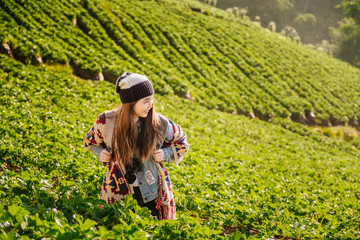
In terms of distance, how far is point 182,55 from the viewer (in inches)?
781

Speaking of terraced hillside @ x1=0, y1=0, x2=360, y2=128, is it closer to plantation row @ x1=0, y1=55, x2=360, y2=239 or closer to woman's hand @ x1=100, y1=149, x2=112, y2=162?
plantation row @ x1=0, y1=55, x2=360, y2=239

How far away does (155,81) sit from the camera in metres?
15.1

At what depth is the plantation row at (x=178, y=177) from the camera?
257 centimetres

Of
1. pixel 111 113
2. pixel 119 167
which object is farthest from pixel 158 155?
pixel 111 113

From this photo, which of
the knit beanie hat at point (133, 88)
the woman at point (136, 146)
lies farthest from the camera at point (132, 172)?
the knit beanie hat at point (133, 88)

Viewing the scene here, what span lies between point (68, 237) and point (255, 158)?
30.3 feet

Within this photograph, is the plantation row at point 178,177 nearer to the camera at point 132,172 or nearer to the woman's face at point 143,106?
the camera at point 132,172

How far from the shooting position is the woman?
2.87 m

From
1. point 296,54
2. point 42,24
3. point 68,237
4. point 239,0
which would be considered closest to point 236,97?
point 42,24

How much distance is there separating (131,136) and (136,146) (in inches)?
4.9

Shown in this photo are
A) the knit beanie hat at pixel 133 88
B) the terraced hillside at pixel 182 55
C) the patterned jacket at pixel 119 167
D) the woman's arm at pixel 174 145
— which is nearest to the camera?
the knit beanie hat at pixel 133 88

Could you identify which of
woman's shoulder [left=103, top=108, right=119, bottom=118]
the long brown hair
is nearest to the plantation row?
the long brown hair

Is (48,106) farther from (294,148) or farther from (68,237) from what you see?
(294,148)

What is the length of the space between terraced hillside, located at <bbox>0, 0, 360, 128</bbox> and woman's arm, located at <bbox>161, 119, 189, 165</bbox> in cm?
1002
